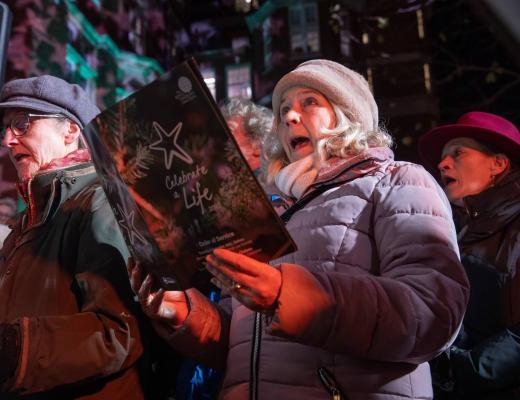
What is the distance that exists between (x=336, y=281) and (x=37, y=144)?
6.00 feet

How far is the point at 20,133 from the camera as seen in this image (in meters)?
2.63

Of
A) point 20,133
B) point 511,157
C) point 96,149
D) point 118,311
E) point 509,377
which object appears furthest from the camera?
point 511,157

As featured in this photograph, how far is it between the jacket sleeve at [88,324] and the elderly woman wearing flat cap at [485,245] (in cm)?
158

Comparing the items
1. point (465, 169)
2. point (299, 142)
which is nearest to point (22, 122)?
point (299, 142)

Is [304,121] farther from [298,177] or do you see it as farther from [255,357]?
[255,357]

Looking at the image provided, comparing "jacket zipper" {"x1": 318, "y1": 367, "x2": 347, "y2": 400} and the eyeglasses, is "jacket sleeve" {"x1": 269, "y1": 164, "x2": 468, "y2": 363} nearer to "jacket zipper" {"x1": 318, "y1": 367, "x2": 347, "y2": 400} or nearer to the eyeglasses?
"jacket zipper" {"x1": 318, "y1": 367, "x2": 347, "y2": 400}

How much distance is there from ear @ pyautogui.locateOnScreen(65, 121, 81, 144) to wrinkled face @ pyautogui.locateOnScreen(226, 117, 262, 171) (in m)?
1.80

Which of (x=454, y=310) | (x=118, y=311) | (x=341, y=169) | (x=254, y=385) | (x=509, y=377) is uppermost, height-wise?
(x=341, y=169)

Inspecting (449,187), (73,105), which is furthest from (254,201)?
(449,187)

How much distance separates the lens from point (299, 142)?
238 centimetres

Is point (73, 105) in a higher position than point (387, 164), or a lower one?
higher

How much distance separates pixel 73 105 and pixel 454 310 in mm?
2140

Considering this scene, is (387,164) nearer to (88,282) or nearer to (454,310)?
(454,310)

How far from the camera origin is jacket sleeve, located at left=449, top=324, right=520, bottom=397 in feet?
7.92
